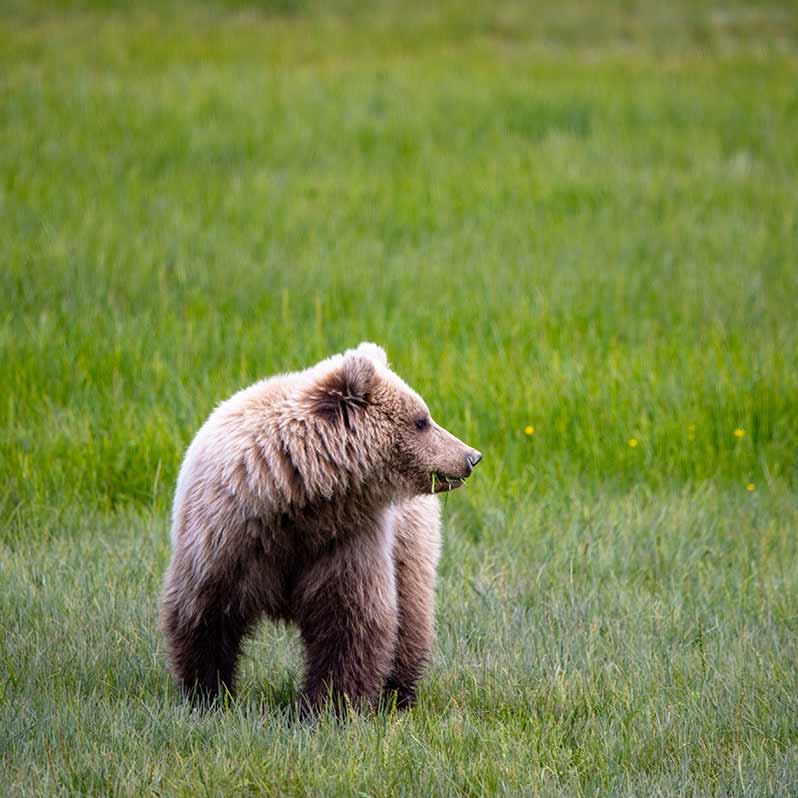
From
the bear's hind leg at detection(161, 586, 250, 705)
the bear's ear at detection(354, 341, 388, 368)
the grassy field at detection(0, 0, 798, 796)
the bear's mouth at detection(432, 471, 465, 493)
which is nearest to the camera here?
the grassy field at detection(0, 0, 798, 796)

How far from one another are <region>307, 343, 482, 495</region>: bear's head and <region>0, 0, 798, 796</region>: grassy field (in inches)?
34.8

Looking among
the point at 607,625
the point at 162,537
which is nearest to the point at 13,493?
the point at 162,537

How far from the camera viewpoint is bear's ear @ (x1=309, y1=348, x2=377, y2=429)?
14.1 feet

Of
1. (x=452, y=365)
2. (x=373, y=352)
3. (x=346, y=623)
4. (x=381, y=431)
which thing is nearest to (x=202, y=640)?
(x=346, y=623)

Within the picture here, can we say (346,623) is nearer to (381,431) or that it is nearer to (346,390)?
(381,431)

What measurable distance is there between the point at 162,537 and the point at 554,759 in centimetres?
277

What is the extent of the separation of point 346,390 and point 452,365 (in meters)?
3.50

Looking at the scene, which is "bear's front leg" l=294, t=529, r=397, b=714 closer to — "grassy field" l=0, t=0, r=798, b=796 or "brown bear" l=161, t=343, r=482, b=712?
"brown bear" l=161, t=343, r=482, b=712

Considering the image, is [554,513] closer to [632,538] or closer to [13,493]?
[632,538]

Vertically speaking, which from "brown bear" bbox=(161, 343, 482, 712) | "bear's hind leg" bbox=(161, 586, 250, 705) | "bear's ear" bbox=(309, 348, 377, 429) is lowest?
"bear's hind leg" bbox=(161, 586, 250, 705)

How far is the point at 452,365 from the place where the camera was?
7816 millimetres

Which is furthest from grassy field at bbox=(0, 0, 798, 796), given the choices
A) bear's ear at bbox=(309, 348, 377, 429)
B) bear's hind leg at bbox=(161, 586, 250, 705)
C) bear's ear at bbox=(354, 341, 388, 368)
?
A: bear's ear at bbox=(354, 341, 388, 368)

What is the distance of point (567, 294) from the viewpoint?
917 centimetres

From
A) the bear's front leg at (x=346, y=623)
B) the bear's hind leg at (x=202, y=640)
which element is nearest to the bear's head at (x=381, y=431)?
the bear's front leg at (x=346, y=623)
